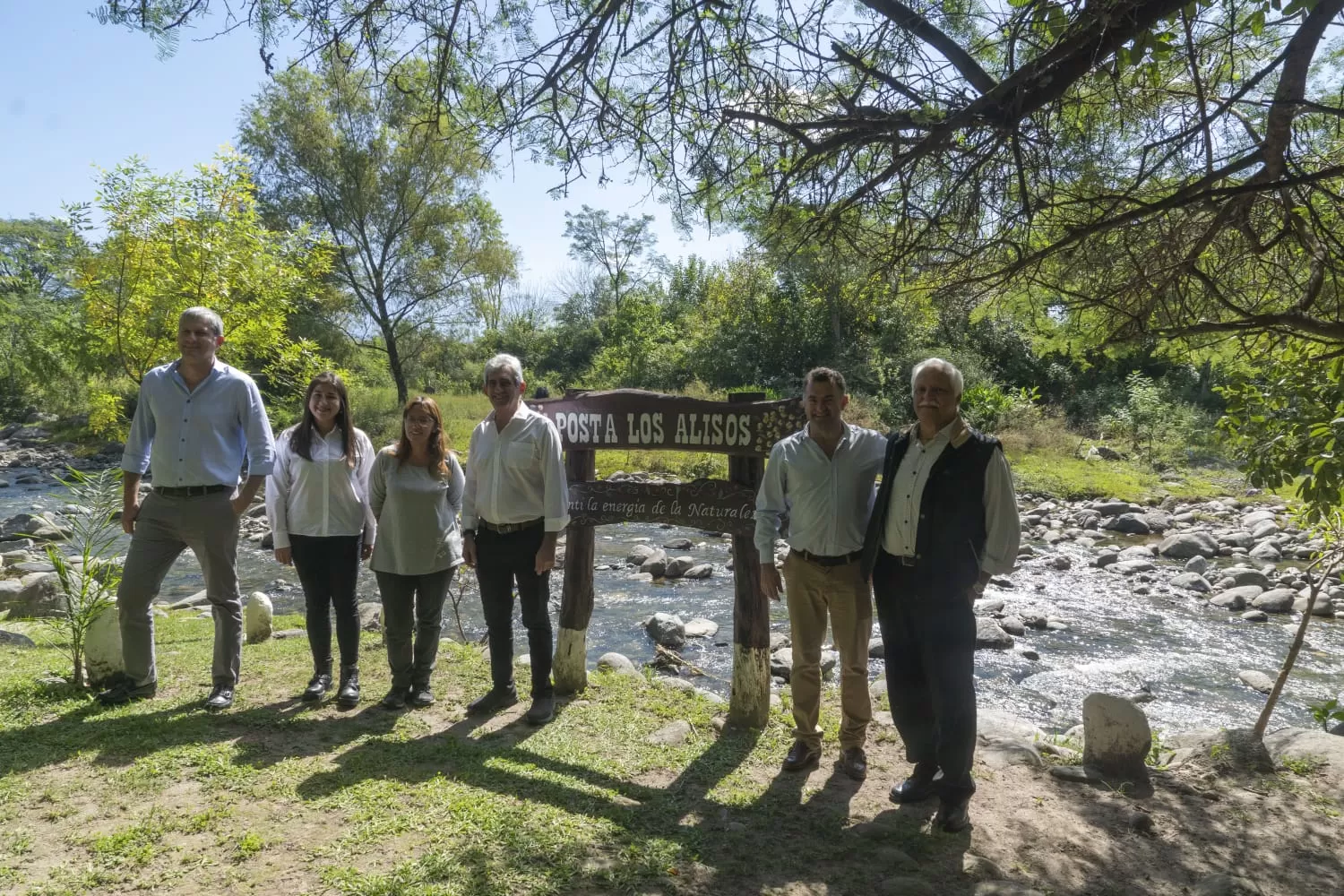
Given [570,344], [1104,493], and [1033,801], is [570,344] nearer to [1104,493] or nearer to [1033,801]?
[1104,493]

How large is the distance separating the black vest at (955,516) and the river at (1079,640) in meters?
3.65

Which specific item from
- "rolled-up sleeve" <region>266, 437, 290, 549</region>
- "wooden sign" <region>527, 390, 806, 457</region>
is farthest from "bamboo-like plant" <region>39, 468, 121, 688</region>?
"wooden sign" <region>527, 390, 806, 457</region>

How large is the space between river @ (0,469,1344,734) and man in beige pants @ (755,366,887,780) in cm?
274

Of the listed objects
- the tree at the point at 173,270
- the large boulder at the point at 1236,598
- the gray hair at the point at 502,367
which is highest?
the tree at the point at 173,270

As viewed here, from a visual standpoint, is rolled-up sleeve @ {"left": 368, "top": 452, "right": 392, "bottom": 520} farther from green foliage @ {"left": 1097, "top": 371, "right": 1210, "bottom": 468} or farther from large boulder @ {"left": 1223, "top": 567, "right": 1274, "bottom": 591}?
green foliage @ {"left": 1097, "top": 371, "right": 1210, "bottom": 468}

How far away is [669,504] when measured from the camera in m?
4.95

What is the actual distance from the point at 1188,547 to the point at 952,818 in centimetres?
1147

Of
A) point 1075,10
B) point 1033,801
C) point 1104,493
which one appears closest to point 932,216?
point 1075,10

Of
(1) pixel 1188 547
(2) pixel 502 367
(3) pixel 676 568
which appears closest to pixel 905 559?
(2) pixel 502 367

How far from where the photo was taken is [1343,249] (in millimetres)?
3670

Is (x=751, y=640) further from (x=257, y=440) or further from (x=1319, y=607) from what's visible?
(x=1319, y=607)

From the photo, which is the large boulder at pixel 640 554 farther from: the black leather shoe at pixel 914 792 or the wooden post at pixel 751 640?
the black leather shoe at pixel 914 792


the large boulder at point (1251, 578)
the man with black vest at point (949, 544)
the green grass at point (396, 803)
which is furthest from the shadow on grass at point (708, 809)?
the large boulder at point (1251, 578)

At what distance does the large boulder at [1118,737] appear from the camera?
417 centimetres
